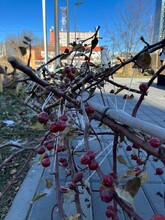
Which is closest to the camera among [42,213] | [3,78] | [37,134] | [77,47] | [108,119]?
[3,78]

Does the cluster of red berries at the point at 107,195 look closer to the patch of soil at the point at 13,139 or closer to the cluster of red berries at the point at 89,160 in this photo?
the cluster of red berries at the point at 89,160

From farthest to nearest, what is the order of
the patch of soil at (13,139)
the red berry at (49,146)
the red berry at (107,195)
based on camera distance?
the patch of soil at (13,139), the red berry at (49,146), the red berry at (107,195)

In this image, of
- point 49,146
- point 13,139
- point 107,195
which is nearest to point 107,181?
point 107,195

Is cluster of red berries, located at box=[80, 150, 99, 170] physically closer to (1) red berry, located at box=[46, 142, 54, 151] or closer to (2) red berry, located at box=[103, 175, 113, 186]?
(2) red berry, located at box=[103, 175, 113, 186]

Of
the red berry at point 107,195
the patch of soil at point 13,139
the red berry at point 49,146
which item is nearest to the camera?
the red berry at point 107,195

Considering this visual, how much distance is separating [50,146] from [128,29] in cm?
1617

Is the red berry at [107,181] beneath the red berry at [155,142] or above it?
beneath

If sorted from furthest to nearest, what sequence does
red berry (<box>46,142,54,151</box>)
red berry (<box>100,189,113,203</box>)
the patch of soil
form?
the patch of soil → red berry (<box>46,142,54,151</box>) → red berry (<box>100,189,113,203</box>)

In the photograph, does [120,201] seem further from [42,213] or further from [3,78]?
[42,213]

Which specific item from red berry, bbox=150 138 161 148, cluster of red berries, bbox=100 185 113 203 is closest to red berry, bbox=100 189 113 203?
cluster of red berries, bbox=100 185 113 203

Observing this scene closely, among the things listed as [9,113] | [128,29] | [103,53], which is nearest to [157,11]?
[128,29]

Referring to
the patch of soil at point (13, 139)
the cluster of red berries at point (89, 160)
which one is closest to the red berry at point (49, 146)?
the patch of soil at point (13, 139)

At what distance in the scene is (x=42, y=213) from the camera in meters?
1.32

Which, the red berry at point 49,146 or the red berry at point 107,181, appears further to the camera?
the red berry at point 49,146
